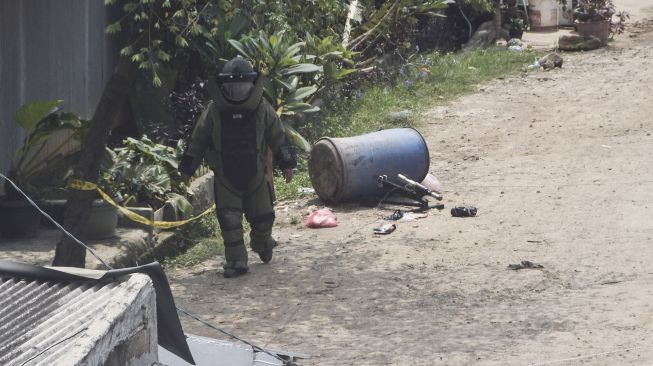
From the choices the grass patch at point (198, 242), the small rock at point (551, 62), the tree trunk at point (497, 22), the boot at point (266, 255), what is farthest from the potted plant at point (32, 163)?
the tree trunk at point (497, 22)

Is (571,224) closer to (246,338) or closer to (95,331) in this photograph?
(246,338)

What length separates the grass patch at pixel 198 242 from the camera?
31.7 ft

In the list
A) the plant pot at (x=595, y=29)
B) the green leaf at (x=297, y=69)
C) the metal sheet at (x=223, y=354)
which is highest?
the plant pot at (x=595, y=29)

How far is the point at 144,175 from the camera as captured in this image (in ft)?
32.9

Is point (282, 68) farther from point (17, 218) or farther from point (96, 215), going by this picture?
point (17, 218)

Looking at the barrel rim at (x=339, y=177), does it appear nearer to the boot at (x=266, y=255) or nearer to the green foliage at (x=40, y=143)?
the boot at (x=266, y=255)

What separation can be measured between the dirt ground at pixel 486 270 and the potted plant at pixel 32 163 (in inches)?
47.9

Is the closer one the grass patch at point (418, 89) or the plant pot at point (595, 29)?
the grass patch at point (418, 89)

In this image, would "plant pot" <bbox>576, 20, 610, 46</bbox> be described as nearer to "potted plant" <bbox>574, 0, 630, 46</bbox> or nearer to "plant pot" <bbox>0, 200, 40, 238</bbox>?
"potted plant" <bbox>574, 0, 630, 46</bbox>

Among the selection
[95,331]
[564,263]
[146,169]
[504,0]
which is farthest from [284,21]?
[504,0]

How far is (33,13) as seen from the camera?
962 centimetres

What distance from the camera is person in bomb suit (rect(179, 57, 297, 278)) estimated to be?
886 cm

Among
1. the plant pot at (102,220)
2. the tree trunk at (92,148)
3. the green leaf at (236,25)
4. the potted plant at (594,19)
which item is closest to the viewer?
the tree trunk at (92,148)

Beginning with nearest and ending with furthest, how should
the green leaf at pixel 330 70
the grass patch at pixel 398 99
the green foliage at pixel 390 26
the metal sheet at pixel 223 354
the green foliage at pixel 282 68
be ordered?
the metal sheet at pixel 223 354, the grass patch at pixel 398 99, the green foliage at pixel 282 68, the green leaf at pixel 330 70, the green foliage at pixel 390 26
